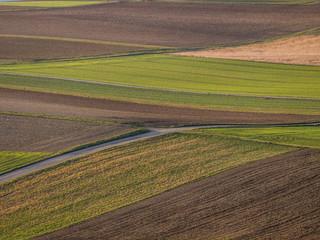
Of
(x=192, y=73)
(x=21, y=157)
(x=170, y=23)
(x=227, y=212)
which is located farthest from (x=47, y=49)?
(x=227, y=212)

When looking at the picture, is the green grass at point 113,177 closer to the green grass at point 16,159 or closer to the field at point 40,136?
the green grass at point 16,159

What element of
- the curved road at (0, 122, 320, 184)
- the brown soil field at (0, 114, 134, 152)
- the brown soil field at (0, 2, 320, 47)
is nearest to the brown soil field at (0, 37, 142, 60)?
the brown soil field at (0, 2, 320, 47)

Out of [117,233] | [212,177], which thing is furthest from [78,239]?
[212,177]

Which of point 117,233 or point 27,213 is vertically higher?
point 27,213

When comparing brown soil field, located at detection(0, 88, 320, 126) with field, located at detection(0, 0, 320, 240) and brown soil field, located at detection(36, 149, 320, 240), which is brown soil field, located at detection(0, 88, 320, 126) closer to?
field, located at detection(0, 0, 320, 240)

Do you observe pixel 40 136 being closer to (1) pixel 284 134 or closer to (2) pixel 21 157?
(2) pixel 21 157

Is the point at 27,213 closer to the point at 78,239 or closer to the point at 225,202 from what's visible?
the point at 78,239
